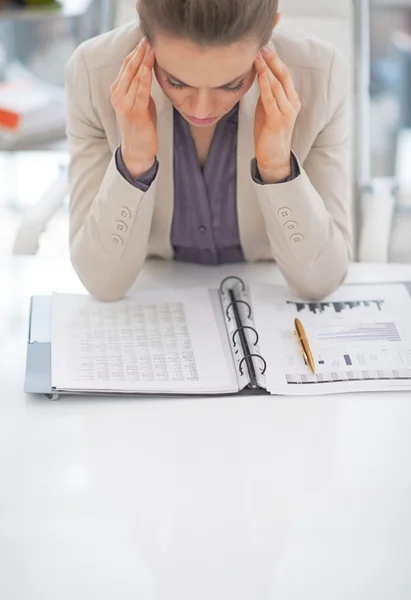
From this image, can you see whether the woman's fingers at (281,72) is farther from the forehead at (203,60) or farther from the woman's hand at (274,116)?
the forehead at (203,60)

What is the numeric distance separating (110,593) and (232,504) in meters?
0.19

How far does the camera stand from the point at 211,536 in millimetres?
1070

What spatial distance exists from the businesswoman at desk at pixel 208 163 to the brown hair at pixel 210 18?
5 cm

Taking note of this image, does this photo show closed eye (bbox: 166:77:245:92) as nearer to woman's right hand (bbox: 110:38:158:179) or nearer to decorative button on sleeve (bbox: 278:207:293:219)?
woman's right hand (bbox: 110:38:158:179)

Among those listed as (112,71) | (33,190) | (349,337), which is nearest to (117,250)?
(112,71)

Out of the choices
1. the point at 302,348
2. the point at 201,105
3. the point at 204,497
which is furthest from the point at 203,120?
the point at 204,497

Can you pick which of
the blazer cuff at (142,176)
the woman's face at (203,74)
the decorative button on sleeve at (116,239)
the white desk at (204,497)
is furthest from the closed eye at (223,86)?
the white desk at (204,497)

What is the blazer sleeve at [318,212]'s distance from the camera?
1.51m

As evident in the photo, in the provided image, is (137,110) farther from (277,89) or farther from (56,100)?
(56,100)

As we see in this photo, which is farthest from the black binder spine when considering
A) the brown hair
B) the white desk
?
the brown hair

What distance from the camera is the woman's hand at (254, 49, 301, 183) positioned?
1.44 meters

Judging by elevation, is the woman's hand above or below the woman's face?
above

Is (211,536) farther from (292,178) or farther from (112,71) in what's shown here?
(112,71)

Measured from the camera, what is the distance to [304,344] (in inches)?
54.9
